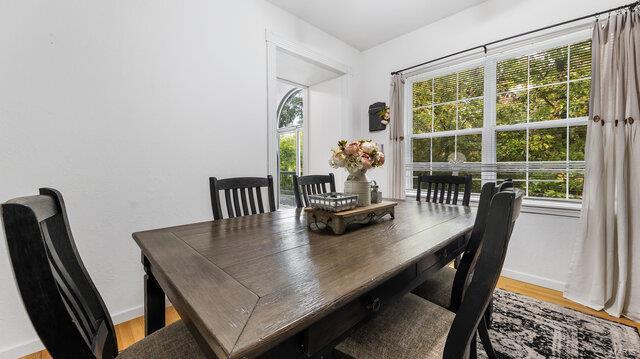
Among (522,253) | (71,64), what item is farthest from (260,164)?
(522,253)

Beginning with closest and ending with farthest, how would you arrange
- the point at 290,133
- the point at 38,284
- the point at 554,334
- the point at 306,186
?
the point at 38,284 < the point at 554,334 < the point at 306,186 < the point at 290,133

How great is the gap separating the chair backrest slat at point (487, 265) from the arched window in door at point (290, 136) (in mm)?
4840

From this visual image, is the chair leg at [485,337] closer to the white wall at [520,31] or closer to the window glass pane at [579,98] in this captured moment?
the white wall at [520,31]

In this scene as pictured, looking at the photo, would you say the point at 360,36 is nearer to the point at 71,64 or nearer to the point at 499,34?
the point at 499,34

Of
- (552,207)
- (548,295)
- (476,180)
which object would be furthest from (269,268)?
(476,180)

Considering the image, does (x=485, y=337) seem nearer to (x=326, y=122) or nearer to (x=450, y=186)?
(x=450, y=186)

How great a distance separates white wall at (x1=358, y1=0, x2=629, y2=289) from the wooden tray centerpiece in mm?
1800

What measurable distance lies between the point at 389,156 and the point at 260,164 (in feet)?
5.58

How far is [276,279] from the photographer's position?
77 cm

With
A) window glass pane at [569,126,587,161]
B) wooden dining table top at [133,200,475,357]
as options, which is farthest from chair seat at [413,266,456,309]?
window glass pane at [569,126,587,161]

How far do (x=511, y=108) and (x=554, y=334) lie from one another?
1.98 metres

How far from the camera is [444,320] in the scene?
1.02 m

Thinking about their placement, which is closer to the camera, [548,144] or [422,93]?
[548,144]

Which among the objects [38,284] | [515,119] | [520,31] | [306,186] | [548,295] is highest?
[520,31]
